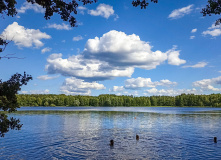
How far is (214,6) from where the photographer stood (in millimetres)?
15953

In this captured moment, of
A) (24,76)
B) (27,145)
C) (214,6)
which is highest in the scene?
(214,6)

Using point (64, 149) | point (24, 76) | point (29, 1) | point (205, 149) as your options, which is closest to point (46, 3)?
point (29, 1)

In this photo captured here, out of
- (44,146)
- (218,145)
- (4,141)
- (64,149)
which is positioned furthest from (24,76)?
(218,145)

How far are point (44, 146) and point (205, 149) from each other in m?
28.3

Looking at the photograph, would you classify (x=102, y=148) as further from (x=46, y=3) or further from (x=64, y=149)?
(x=46, y=3)

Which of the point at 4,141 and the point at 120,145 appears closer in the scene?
the point at 120,145

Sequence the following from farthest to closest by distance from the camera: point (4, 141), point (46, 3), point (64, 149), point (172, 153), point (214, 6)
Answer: point (4, 141) < point (64, 149) < point (172, 153) < point (214, 6) < point (46, 3)

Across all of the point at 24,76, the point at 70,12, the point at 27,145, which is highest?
the point at 70,12

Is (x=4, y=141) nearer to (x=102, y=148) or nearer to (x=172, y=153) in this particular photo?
(x=102, y=148)

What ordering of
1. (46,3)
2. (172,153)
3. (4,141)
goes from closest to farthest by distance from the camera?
1. (46,3)
2. (172,153)
3. (4,141)

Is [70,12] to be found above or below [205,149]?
above

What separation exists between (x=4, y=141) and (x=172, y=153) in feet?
106

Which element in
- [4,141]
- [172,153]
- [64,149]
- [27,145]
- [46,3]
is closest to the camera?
[46,3]

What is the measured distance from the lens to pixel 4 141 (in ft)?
126
